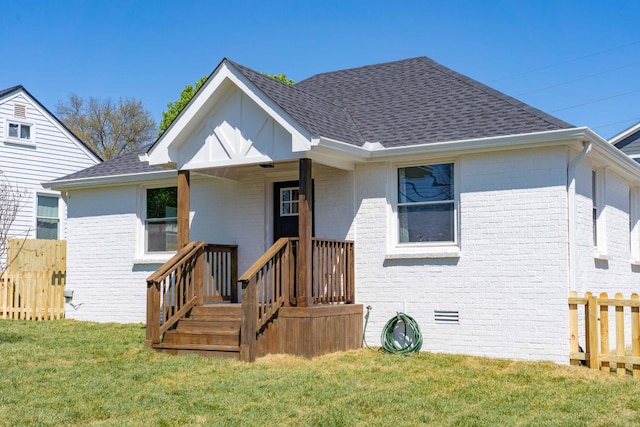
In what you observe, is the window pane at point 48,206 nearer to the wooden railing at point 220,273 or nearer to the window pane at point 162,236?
the window pane at point 162,236

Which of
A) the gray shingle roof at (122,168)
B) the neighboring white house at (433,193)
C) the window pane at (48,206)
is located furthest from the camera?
the window pane at (48,206)

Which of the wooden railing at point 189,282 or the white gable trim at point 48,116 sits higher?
the white gable trim at point 48,116

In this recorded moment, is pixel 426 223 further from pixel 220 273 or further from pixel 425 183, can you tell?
pixel 220 273

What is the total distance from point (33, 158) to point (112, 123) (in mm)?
21796

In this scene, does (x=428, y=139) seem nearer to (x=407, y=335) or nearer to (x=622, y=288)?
(x=407, y=335)

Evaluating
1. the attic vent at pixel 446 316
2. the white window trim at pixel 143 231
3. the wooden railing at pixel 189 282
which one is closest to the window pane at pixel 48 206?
the white window trim at pixel 143 231

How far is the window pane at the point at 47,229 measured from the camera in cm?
2156

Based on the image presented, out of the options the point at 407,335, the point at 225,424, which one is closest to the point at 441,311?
the point at 407,335

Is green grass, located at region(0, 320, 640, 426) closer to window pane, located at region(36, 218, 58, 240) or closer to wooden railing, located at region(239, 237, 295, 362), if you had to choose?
wooden railing, located at region(239, 237, 295, 362)

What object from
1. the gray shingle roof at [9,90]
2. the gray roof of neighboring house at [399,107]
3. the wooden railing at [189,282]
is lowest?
the wooden railing at [189,282]

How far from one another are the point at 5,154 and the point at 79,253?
6.79m

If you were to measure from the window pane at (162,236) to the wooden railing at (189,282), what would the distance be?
6.07ft

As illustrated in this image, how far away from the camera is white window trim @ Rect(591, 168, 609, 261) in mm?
12859

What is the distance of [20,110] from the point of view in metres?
21.7
